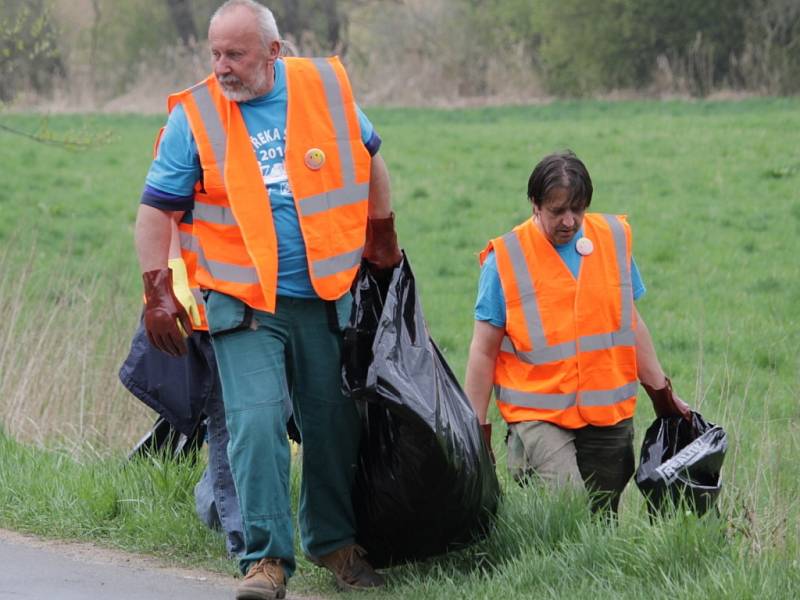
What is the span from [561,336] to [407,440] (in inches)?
37.7

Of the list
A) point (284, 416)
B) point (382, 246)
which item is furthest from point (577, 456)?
point (284, 416)

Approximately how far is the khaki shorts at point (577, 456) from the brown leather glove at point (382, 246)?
886 millimetres

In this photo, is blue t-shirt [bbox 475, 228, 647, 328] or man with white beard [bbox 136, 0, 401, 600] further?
Answer: blue t-shirt [bbox 475, 228, 647, 328]

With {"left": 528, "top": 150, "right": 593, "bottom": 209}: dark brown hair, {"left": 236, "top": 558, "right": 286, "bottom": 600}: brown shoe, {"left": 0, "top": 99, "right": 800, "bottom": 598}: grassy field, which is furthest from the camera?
{"left": 528, "top": 150, "right": 593, "bottom": 209}: dark brown hair

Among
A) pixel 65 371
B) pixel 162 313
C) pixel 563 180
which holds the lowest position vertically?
pixel 65 371

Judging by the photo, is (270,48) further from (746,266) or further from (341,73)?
(746,266)

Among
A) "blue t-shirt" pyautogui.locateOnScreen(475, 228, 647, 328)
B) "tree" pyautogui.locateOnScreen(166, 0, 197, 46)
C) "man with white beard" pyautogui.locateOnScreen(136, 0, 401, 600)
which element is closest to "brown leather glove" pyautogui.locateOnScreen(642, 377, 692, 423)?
"blue t-shirt" pyautogui.locateOnScreen(475, 228, 647, 328)

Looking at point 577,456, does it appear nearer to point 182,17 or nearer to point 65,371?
point 65,371

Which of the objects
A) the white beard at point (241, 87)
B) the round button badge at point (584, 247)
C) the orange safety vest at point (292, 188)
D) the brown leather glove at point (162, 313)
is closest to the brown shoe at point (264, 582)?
the brown leather glove at point (162, 313)

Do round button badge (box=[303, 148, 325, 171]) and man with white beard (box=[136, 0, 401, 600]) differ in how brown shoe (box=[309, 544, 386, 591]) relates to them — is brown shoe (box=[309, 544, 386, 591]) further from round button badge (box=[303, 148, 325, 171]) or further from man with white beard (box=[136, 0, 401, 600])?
round button badge (box=[303, 148, 325, 171])

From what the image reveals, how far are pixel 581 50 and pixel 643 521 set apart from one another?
28.1 m

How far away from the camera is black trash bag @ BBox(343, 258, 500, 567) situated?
4.98 metres

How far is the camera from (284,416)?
5.13m

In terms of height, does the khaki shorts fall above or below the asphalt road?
above
